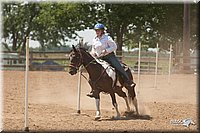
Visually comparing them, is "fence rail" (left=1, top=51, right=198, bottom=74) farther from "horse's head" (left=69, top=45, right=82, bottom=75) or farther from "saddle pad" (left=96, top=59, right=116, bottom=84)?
"horse's head" (left=69, top=45, right=82, bottom=75)

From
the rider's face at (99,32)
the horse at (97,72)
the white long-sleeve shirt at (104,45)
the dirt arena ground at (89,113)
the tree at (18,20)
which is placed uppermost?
the tree at (18,20)

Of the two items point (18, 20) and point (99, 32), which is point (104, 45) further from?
point (18, 20)

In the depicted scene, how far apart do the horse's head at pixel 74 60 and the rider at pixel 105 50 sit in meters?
0.48

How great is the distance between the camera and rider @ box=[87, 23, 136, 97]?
8.78m

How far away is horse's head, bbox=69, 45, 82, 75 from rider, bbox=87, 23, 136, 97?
48 centimetres

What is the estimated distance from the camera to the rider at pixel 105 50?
8.78m

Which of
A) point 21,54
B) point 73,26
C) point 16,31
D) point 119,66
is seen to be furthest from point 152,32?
point 119,66

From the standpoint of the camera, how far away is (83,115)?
9.09 m

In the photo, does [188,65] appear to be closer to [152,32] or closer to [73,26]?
[152,32]

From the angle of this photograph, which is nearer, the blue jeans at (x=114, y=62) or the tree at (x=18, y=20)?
the blue jeans at (x=114, y=62)

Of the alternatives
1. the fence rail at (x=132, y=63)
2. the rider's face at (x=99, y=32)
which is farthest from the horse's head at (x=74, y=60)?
the fence rail at (x=132, y=63)

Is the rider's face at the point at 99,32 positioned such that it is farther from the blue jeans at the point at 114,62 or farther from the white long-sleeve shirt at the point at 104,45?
the blue jeans at the point at 114,62

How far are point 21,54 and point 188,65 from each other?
450 inches

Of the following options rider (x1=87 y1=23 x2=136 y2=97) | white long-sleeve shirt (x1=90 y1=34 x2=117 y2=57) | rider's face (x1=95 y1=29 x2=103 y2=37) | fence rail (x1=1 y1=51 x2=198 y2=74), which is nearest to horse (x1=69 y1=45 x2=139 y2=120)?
rider (x1=87 y1=23 x2=136 y2=97)
